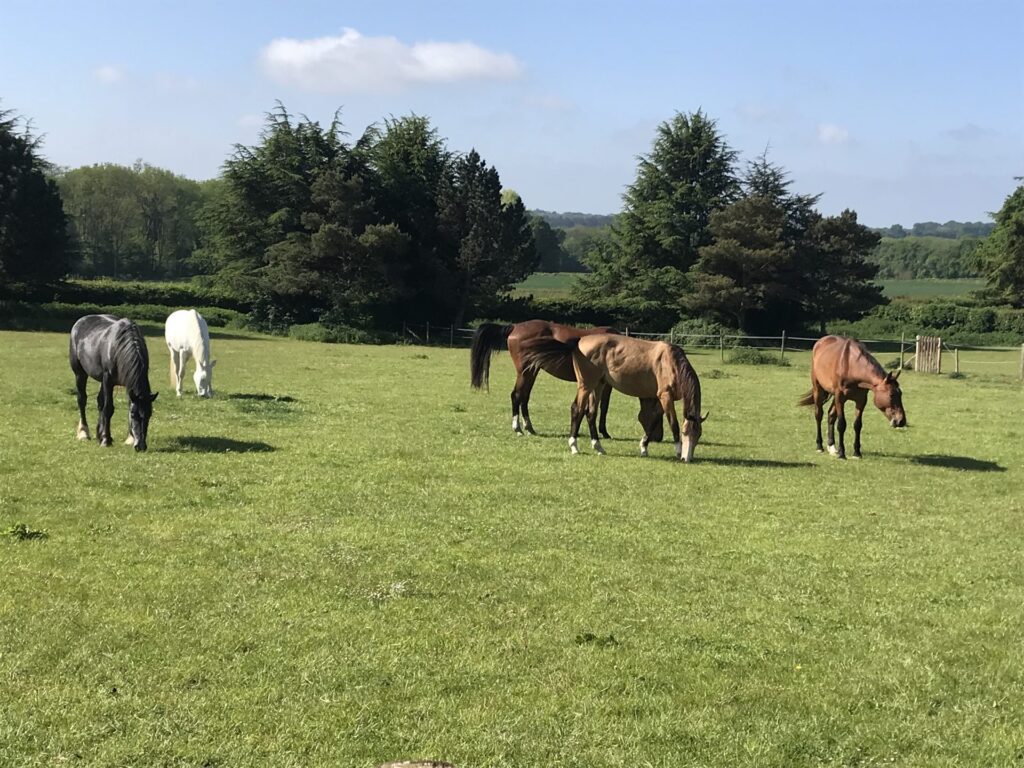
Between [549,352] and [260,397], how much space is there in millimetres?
6582

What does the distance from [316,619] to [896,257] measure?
133598 millimetres

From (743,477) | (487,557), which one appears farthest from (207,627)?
(743,477)

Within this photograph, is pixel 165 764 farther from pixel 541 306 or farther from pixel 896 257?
pixel 896 257

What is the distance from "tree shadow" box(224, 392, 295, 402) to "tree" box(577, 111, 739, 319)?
3820 centimetres

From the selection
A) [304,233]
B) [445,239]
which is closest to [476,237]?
[445,239]

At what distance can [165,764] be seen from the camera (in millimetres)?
3805

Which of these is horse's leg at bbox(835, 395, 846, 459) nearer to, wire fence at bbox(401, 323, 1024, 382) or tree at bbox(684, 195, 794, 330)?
wire fence at bbox(401, 323, 1024, 382)

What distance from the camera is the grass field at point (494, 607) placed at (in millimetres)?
4188

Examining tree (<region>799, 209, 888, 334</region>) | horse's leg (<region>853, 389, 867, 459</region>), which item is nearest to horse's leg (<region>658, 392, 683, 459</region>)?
horse's leg (<region>853, 389, 867, 459</region>)

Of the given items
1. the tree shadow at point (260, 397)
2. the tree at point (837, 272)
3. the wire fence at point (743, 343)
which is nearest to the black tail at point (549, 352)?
the tree shadow at point (260, 397)

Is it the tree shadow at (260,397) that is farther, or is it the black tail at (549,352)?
the tree shadow at (260,397)

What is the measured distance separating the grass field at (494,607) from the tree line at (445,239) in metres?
33.6

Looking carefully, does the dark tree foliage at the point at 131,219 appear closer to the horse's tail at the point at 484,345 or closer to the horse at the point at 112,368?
the horse's tail at the point at 484,345

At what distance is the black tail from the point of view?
13430 millimetres
